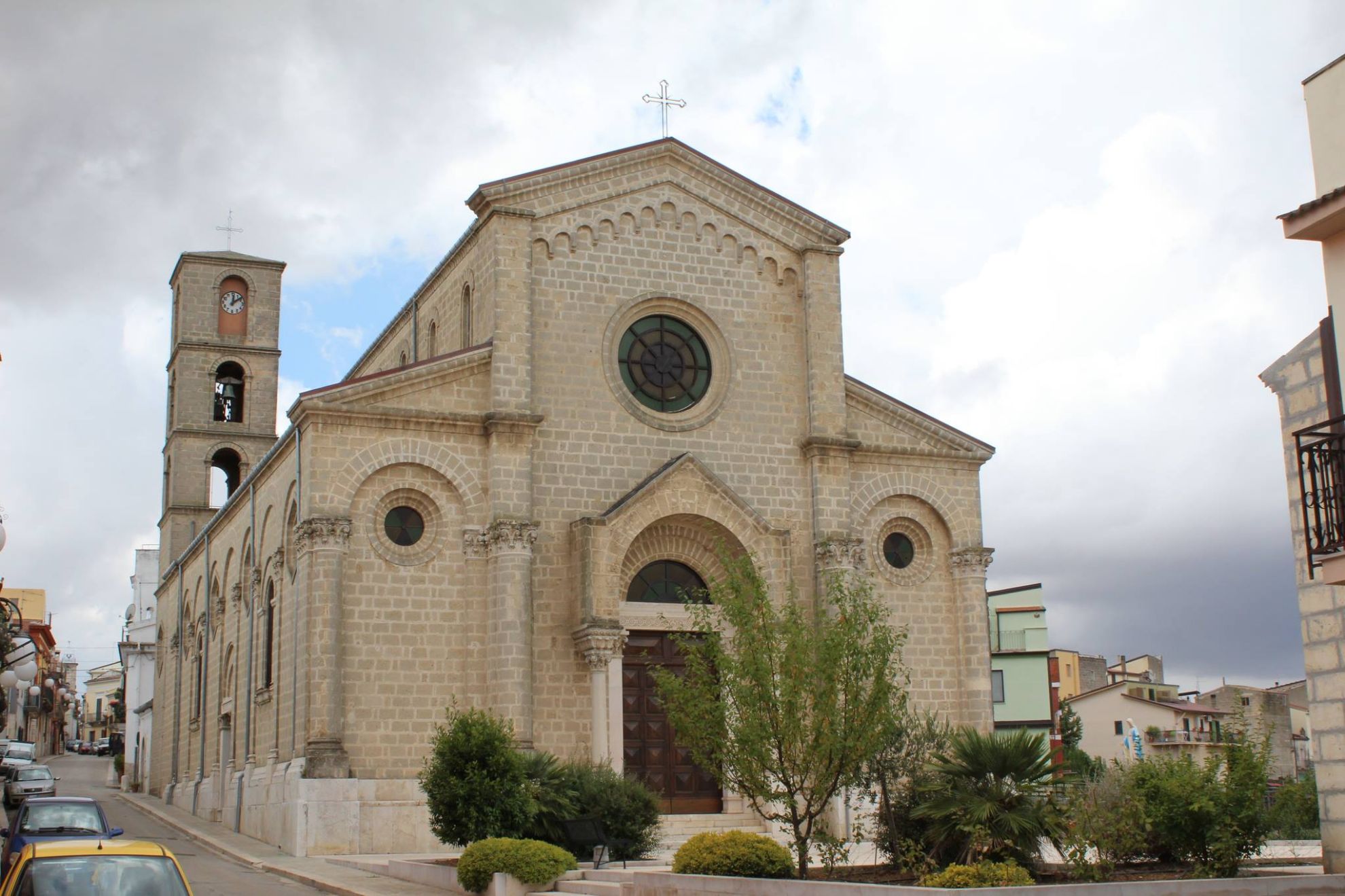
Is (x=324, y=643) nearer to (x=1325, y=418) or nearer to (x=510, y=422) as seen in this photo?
(x=510, y=422)

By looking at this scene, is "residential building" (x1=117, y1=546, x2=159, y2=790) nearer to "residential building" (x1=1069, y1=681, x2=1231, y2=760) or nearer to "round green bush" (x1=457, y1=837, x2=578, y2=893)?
"round green bush" (x1=457, y1=837, x2=578, y2=893)

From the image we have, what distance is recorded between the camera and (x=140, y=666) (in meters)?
60.1

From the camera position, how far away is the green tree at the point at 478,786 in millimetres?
20609

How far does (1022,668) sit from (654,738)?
27635 millimetres

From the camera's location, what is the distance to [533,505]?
90.2ft

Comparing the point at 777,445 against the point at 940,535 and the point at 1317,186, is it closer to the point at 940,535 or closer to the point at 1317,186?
the point at 940,535

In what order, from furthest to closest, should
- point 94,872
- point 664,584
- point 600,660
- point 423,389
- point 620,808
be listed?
point 664,584
point 423,389
point 600,660
point 620,808
point 94,872

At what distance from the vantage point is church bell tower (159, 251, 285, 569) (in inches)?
1841

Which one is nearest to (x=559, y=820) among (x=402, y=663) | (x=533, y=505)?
(x=402, y=663)

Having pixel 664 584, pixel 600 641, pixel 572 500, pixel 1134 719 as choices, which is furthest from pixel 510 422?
pixel 1134 719

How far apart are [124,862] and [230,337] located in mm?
38494

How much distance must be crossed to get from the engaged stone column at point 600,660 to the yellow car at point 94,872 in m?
15.0

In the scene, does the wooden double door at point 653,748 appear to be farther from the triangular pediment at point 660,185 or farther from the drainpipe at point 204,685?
the drainpipe at point 204,685

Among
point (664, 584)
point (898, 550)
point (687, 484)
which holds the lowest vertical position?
point (664, 584)
